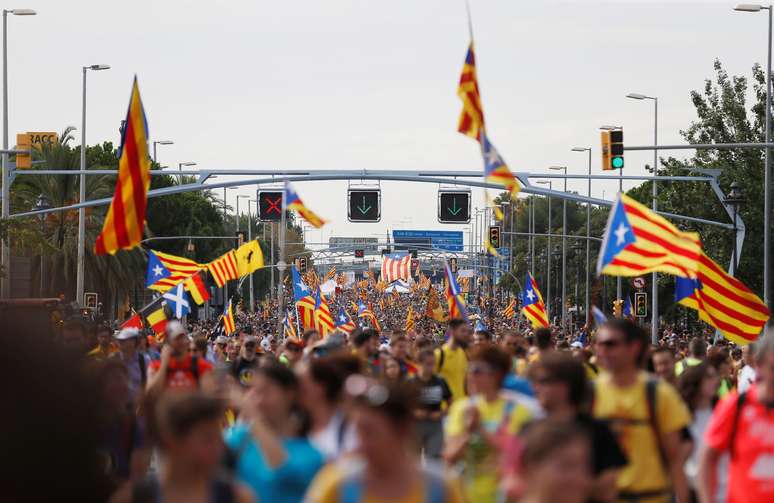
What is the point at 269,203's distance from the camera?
35625 millimetres

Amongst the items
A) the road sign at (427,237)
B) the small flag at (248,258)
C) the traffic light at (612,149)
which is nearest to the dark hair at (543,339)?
the traffic light at (612,149)

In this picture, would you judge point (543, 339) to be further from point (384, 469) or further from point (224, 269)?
point (224, 269)

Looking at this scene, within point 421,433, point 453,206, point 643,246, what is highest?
point 453,206

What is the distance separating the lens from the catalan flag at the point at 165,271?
106 feet

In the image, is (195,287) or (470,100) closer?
(470,100)

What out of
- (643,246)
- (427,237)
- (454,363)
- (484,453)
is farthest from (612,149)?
(427,237)

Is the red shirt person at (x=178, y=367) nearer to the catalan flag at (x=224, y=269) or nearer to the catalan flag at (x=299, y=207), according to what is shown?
the catalan flag at (x=299, y=207)

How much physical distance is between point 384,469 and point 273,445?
1.54 meters

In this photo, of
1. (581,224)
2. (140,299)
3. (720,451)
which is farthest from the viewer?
(581,224)

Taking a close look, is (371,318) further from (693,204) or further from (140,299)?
(140,299)

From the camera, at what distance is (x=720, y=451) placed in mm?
6570

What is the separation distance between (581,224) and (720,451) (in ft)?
380

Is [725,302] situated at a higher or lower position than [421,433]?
higher

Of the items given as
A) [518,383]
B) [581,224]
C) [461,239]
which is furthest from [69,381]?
[461,239]
